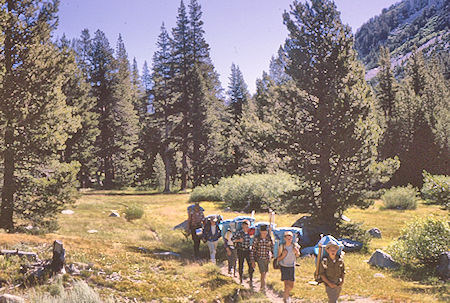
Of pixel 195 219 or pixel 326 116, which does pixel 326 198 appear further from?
pixel 195 219

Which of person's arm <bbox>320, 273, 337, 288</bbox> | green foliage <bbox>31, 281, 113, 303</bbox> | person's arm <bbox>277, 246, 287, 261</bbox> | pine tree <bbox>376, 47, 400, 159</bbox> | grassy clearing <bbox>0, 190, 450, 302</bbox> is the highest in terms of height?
pine tree <bbox>376, 47, 400, 159</bbox>

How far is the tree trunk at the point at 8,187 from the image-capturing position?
47.9 ft

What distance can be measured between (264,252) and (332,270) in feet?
9.32

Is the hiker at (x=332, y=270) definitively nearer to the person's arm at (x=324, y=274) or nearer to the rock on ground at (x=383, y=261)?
the person's arm at (x=324, y=274)

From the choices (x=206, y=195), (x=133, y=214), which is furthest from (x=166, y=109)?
(x=133, y=214)

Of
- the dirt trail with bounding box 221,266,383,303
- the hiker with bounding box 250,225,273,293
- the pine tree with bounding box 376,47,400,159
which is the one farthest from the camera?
the pine tree with bounding box 376,47,400,159

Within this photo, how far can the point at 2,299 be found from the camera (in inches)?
283

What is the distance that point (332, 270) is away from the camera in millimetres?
7066

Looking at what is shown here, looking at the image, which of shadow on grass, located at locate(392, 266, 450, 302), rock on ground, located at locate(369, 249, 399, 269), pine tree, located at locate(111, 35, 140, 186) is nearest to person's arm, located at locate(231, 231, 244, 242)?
shadow on grass, located at locate(392, 266, 450, 302)

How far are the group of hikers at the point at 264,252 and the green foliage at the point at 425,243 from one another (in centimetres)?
597

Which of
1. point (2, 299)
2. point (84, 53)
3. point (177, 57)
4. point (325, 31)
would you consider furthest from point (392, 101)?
point (2, 299)

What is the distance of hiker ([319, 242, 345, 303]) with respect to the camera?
7066 millimetres

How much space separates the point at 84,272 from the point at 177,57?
3723 centimetres

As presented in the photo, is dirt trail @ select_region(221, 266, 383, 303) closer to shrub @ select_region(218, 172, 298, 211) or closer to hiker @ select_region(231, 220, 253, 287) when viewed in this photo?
hiker @ select_region(231, 220, 253, 287)
